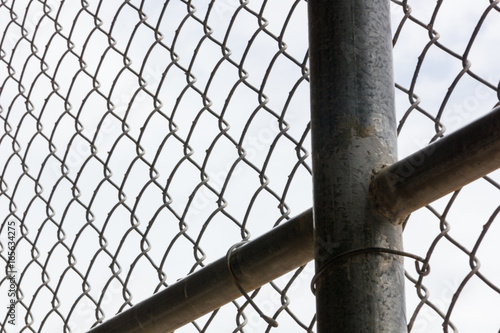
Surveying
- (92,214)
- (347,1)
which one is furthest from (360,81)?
(92,214)

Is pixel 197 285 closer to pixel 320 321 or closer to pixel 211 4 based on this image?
pixel 320 321

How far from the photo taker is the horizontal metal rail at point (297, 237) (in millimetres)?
1214

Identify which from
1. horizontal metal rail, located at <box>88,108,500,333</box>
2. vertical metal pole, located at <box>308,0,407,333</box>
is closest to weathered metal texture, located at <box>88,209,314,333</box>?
horizontal metal rail, located at <box>88,108,500,333</box>

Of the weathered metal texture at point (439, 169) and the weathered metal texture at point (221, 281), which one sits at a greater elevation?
the weathered metal texture at point (221, 281)

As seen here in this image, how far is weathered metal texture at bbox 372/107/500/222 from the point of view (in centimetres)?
120

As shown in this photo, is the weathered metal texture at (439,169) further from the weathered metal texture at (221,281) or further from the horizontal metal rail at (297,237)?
the weathered metal texture at (221,281)

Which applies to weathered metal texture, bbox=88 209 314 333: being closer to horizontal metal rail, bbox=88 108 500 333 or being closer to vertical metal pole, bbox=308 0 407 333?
horizontal metal rail, bbox=88 108 500 333

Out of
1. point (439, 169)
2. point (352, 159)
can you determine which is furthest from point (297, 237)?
point (439, 169)

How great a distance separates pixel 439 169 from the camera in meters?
1.23

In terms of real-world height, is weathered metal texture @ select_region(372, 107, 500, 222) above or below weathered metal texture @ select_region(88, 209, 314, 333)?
below

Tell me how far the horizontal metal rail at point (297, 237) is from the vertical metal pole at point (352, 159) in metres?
0.05

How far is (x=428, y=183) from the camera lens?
1242 millimetres

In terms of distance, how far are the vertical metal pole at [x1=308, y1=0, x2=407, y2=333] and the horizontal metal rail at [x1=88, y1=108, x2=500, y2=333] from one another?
5 cm

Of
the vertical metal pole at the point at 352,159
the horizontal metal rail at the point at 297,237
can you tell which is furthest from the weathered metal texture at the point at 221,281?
the vertical metal pole at the point at 352,159
